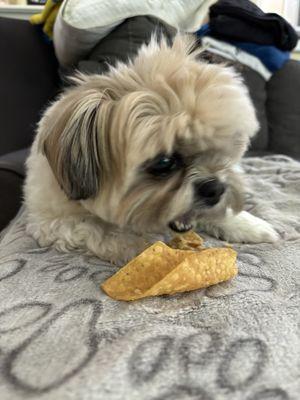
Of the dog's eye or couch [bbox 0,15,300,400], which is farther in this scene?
the dog's eye

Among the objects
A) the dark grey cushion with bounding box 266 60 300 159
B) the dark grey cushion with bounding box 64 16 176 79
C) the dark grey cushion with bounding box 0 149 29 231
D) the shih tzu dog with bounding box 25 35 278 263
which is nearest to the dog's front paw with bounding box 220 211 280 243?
the shih tzu dog with bounding box 25 35 278 263

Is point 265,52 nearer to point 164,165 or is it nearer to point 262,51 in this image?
point 262,51

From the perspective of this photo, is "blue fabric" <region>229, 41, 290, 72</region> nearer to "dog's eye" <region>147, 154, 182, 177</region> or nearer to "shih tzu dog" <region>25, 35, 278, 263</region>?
"shih tzu dog" <region>25, 35, 278, 263</region>

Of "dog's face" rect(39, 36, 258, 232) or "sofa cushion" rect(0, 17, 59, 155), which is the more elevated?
"dog's face" rect(39, 36, 258, 232)

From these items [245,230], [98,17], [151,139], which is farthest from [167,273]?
[98,17]

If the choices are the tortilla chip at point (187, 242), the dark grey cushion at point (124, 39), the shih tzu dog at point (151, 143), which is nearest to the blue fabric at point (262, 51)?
the dark grey cushion at point (124, 39)

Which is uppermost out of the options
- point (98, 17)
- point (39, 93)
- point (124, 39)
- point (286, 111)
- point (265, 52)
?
point (98, 17)

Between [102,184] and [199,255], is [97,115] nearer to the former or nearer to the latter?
[102,184]
